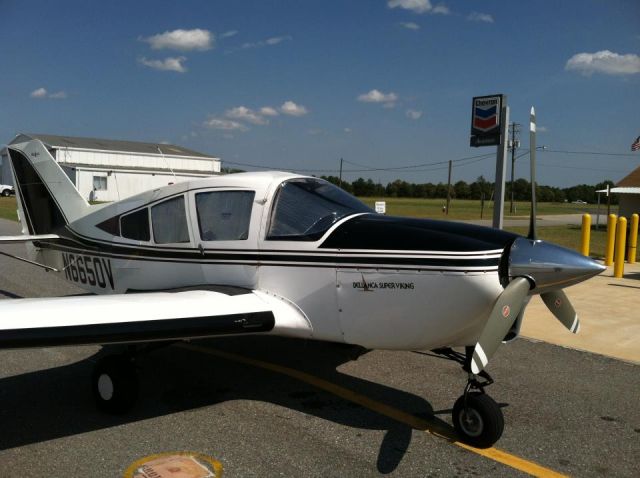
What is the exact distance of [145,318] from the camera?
14.2 feet

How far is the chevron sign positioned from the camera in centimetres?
1183

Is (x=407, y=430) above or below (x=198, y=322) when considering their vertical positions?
below

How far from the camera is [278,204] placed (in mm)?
5129

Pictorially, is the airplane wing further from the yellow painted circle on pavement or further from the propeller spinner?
the propeller spinner

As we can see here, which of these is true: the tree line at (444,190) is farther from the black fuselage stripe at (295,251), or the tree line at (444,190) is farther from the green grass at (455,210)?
the black fuselage stripe at (295,251)

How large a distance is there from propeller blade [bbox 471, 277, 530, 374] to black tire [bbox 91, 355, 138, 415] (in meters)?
2.85

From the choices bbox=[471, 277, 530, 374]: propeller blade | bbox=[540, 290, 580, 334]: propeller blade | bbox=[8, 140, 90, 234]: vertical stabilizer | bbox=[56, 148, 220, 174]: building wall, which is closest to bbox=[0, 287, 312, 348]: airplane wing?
bbox=[471, 277, 530, 374]: propeller blade

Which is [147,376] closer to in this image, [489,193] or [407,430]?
[407,430]

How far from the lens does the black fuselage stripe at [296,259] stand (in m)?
4.08

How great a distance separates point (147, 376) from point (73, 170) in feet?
148

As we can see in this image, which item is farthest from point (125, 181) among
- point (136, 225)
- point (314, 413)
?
point (314, 413)

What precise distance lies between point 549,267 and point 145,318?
9.78 feet

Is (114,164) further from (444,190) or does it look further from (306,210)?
(444,190)

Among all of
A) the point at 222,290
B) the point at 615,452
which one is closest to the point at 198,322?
the point at 222,290
